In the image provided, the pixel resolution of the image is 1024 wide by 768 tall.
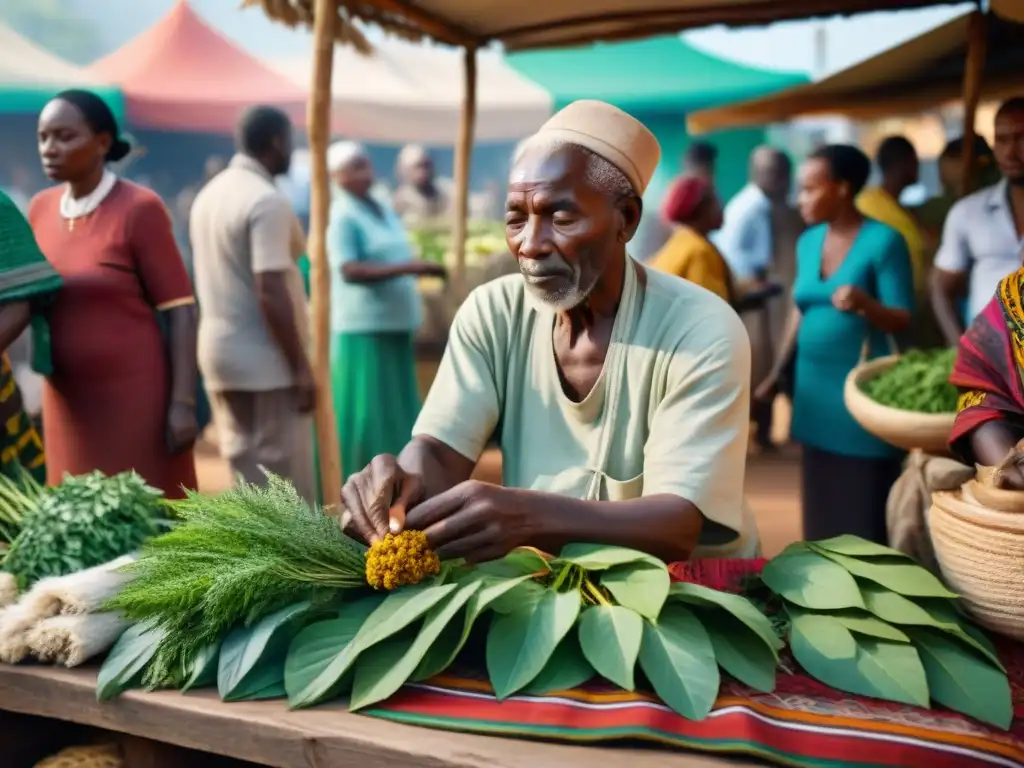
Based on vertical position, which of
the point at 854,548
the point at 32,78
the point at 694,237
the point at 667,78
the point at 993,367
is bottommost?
the point at 854,548

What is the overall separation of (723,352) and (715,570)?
15.8 inches

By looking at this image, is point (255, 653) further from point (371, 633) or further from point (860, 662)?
point (860, 662)

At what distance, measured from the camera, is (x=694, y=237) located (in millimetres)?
4539

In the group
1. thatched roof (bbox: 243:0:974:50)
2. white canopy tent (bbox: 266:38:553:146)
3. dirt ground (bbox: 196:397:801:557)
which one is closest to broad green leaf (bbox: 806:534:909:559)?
dirt ground (bbox: 196:397:801:557)

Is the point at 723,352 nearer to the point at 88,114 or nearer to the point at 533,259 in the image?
the point at 533,259

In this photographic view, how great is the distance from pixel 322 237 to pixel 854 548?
3100 mm

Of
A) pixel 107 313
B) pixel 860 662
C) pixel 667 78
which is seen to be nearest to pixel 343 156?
pixel 107 313

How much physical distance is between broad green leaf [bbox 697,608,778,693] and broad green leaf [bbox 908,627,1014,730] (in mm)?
225

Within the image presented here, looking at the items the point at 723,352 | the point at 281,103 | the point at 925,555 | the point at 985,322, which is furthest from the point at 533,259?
the point at 281,103

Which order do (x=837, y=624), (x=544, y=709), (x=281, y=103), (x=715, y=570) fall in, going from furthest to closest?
(x=281, y=103) → (x=715, y=570) → (x=837, y=624) → (x=544, y=709)

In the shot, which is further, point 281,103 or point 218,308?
point 281,103

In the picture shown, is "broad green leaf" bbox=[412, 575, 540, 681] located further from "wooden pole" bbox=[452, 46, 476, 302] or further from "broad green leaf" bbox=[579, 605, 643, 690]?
"wooden pole" bbox=[452, 46, 476, 302]

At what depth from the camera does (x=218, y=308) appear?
158 inches

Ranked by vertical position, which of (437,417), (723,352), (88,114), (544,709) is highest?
(88,114)
